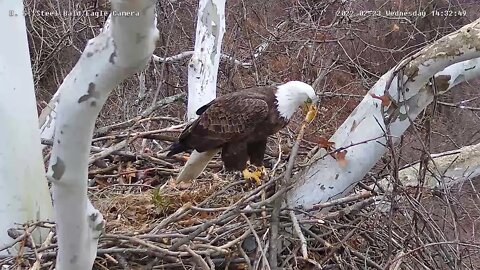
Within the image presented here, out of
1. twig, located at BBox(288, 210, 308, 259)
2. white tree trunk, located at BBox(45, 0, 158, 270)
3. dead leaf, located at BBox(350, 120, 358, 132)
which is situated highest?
white tree trunk, located at BBox(45, 0, 158, 270)

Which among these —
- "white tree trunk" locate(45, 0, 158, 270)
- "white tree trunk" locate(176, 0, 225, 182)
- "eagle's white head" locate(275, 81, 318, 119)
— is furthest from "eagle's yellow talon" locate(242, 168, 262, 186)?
"white tree trunk" locate(45, 0, 158, 270)

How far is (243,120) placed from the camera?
8.55 feet

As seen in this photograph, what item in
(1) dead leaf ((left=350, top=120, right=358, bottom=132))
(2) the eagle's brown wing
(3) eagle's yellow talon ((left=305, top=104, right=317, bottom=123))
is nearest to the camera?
(1) dead leaf ((left=350, top=120, right=358, bottom=132))

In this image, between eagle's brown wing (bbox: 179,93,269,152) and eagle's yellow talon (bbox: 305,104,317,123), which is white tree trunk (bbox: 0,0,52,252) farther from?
eagle's yellow talon (bbox: 305,104,317,123)

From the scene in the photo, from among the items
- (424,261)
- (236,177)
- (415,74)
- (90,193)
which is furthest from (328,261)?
(90,193)

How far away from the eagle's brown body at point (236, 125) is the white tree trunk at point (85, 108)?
1317 millimetres

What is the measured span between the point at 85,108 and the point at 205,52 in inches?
114

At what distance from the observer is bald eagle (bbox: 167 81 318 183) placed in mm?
2611

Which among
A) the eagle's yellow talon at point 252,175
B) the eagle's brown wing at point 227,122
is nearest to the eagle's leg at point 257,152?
the eagle's yellow talon at point 252,175

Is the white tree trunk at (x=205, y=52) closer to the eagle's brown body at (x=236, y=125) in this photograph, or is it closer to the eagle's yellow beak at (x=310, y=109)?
the eagle's brown body at (x=236, y=125)

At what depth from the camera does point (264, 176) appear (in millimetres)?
2709

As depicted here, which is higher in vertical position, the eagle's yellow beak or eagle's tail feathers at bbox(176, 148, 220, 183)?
the eagle's yellow beak

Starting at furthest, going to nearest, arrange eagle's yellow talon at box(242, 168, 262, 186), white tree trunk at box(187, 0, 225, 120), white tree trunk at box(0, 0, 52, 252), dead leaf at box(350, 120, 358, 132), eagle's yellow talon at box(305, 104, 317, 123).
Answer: white tree trunk at box(187, 0, 225, 120) → eagle's yellow talon at box(242, 168, 262, 186) → eagle's yellow talon at box(305, 104, 317, 123) → dead leaf at box(350, 120, 358, 132) → white tree trunk at box(0, 0, 52, 252)

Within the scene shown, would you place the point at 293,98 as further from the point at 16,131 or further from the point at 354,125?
the point at 16,131
